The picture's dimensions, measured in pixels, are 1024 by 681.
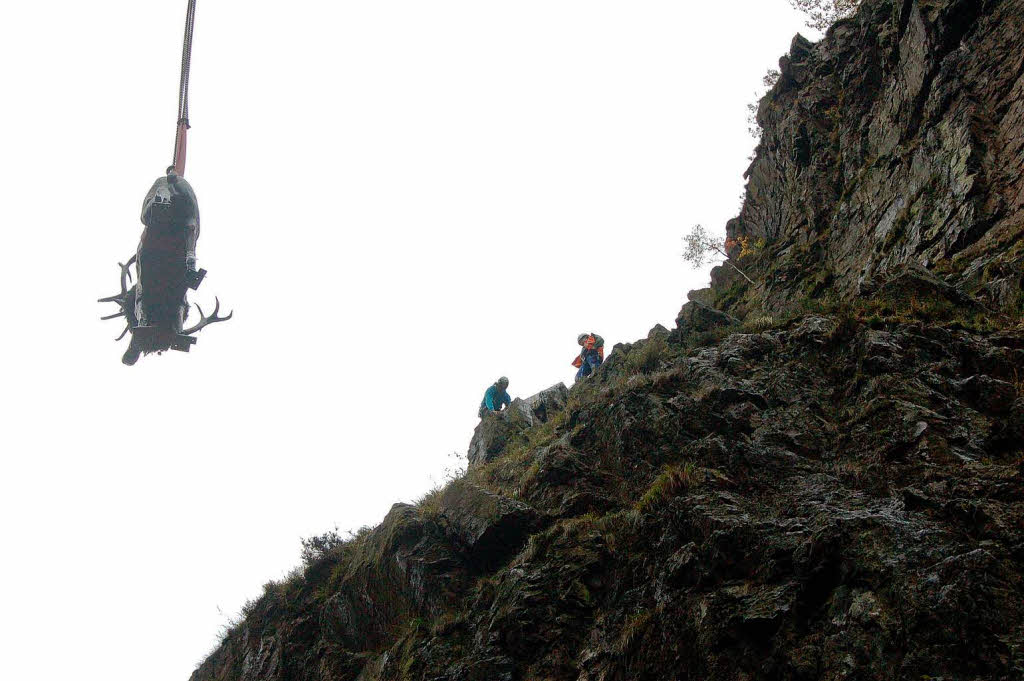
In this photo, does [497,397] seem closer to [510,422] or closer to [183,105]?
[510,422]

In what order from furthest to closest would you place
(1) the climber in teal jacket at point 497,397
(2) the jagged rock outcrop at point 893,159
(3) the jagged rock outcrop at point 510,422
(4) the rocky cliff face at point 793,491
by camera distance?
(1) the climber in teal jacket at point 497,397, (3) the jagged rock outcrop at point 510,422, (2) the jagged rock outcrop at point 893,159, (4) the rocky cliff face at point 793,491

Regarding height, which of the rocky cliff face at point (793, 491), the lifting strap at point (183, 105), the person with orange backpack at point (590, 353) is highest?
the lifting strap at point (183, 105)

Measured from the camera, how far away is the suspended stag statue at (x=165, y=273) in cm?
1803

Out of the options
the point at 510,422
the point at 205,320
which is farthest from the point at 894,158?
the point at 205,320

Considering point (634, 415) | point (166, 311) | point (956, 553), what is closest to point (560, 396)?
point (634, 415)

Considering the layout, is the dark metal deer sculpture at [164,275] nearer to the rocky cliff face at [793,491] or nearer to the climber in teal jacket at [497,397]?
the climber in teal jacket at [497,397]

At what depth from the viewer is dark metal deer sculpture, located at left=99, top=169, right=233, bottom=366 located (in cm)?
1802

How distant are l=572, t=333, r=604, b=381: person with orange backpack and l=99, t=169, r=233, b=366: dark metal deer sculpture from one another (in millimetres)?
9070

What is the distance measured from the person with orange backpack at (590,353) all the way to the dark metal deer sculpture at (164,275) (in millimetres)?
9070

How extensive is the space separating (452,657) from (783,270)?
10806mm

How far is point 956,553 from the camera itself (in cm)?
601

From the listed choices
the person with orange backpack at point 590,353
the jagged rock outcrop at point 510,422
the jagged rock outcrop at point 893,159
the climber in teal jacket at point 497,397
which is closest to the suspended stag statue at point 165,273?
the climber in teal jacket at point 497,397

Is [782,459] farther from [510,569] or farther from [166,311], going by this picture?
[166,311]

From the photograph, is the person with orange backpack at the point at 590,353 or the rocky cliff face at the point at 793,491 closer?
the rocky cliff face at the point at 793,491
